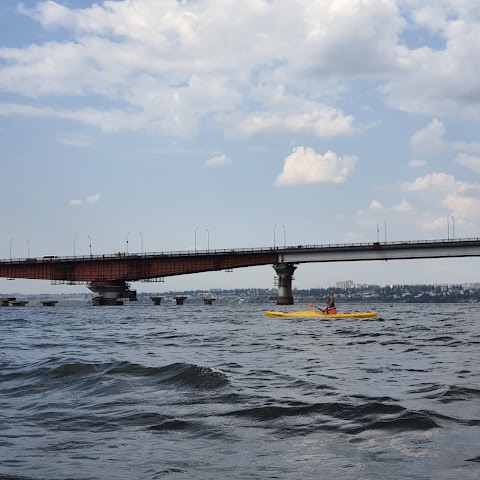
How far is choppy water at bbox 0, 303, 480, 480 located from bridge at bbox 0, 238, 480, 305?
294 ft

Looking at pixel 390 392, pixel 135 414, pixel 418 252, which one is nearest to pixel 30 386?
pixel 135 414

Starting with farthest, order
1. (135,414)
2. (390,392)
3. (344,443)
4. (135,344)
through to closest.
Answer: (135,344), (390,392), (135,414), (344,443)

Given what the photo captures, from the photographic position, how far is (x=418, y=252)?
385 ft

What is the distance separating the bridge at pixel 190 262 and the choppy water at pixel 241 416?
8975 cm

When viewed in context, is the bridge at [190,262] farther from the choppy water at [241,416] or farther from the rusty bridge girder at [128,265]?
the choppy water at [241,416]

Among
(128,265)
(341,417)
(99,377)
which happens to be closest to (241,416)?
(341,417)

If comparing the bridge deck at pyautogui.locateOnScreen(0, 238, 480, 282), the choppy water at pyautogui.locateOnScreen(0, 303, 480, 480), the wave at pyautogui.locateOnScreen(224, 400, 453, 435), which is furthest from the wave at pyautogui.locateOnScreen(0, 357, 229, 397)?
the bridge deck at pyautogui.locateOnScreen(0, 238, 480, 282)

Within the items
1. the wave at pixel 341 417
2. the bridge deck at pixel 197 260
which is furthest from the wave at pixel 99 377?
the bridge deck at pixel 197 260

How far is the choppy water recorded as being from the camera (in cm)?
1155

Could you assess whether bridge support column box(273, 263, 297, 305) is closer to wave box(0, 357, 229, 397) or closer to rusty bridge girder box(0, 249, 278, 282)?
rusty bridge girder box(0, 249, 278, 282)

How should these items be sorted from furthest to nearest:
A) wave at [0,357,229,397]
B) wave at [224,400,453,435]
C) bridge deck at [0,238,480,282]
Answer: bridge deck at [0,238,480,282] → wave at [0,357,229,397] → wave at [224,400,453,435]

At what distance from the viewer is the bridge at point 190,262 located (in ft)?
385

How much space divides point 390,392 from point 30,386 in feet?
37.4

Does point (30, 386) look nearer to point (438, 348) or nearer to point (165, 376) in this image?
point (165, 376)
